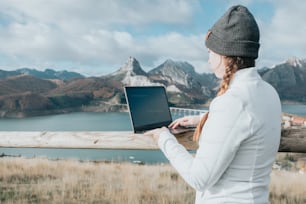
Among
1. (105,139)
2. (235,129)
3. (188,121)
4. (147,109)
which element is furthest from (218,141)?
(105,139)

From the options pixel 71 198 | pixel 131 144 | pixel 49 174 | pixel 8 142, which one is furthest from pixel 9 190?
pixel 131 144

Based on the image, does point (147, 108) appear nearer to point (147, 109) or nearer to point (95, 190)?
point (147, 109)

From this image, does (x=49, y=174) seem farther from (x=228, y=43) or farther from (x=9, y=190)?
(x=228, y=43)

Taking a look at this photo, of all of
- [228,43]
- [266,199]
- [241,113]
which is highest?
[228,43]

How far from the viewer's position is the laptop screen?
1975 mm

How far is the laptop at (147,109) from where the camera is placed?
6.45 ft

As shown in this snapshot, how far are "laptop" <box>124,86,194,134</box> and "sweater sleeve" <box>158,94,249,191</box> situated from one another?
27.9 inches

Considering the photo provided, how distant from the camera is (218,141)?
1.12 meters

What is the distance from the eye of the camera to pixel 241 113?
3.66 feet

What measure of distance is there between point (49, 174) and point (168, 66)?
4332 inches

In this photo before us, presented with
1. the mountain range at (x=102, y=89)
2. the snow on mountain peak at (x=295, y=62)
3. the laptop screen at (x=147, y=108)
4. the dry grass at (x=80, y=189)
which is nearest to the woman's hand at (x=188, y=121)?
the laptop screen at (x=147, y=108)

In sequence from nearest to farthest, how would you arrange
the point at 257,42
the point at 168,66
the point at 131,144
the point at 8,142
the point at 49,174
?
the point at 257,42
the point at 131,144
the point at 8,142
the point at 49,174
the point at 168,66

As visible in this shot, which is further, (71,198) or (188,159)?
(71,198)

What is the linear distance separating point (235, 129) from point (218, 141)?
0.06 meters
